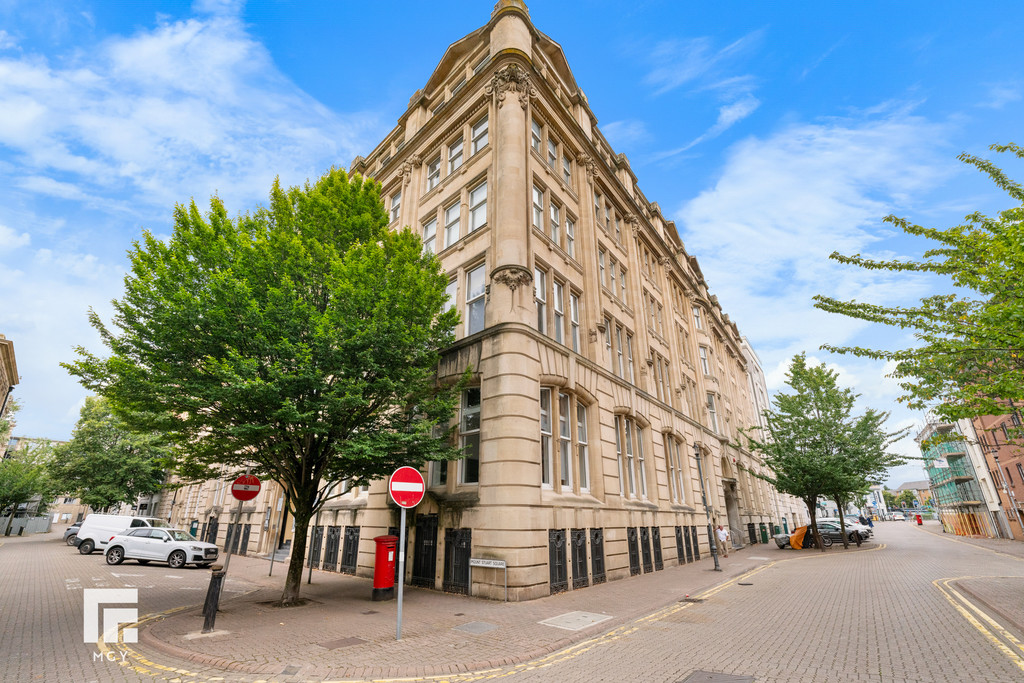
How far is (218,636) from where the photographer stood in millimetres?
7812

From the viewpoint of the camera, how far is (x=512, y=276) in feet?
47.0

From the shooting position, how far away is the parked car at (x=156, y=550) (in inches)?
812

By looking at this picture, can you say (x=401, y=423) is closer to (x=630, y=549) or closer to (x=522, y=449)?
(x=522, y=449)

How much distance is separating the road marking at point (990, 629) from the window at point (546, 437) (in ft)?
30.5

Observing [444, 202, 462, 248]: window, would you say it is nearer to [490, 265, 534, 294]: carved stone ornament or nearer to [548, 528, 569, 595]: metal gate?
[490, 265, 534, 294]: carved stone ornament

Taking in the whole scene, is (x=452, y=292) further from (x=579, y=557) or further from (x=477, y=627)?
(x=477, y=627)

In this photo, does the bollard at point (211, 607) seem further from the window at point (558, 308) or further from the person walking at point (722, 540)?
the person walking at point (722, 540)

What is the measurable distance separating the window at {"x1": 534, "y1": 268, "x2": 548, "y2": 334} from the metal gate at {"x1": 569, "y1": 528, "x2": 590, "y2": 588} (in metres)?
6.53

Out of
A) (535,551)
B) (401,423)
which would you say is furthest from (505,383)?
(535,551)

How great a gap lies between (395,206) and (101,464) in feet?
112

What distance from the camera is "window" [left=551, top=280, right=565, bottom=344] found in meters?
16.9

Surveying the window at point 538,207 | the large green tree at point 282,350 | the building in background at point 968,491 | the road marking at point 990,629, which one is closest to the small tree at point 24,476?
the large green tree at point 282,350

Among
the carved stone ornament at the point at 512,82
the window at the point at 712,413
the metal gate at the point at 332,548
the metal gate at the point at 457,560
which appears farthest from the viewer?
the window at the point at 712,413

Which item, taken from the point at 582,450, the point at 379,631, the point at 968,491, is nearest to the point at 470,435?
the point at 582,450
